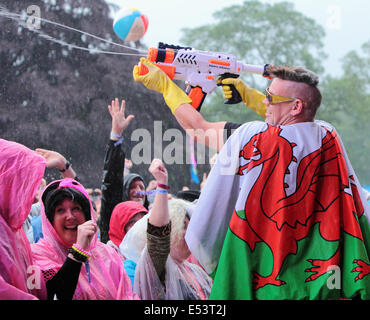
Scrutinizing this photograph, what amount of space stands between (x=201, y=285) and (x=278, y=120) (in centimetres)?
99

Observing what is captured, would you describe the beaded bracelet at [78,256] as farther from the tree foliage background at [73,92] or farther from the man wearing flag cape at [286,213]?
the tree foliage background at [73,92]

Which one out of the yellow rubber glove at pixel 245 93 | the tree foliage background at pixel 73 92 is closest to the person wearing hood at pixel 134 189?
the yellow rubber glove at pixel 245 93

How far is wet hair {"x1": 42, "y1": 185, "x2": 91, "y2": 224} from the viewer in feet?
8.43

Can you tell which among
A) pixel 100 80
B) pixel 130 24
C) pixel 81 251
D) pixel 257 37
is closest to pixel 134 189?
pixel 130 24

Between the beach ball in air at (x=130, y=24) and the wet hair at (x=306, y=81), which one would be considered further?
the beach ball in air at (x=130, y=24)

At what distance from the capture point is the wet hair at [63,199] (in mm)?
2568

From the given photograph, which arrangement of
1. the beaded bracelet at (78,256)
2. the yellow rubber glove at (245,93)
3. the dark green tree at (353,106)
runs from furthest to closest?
the dark green tree at (353,106)
the yellow rubber glove at (245,93)
the beaded bracelet at (78,256)

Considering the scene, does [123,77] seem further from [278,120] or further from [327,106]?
[278,120]

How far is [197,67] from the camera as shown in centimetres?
287

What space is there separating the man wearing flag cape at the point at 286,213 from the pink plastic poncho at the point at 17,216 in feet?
2.08

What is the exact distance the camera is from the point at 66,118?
7.85 m

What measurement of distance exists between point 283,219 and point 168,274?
0.73 metres

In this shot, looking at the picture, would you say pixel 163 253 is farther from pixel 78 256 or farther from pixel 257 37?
pixel 257 37

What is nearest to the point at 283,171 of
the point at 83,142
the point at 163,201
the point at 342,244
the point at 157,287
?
the point at 342,244
